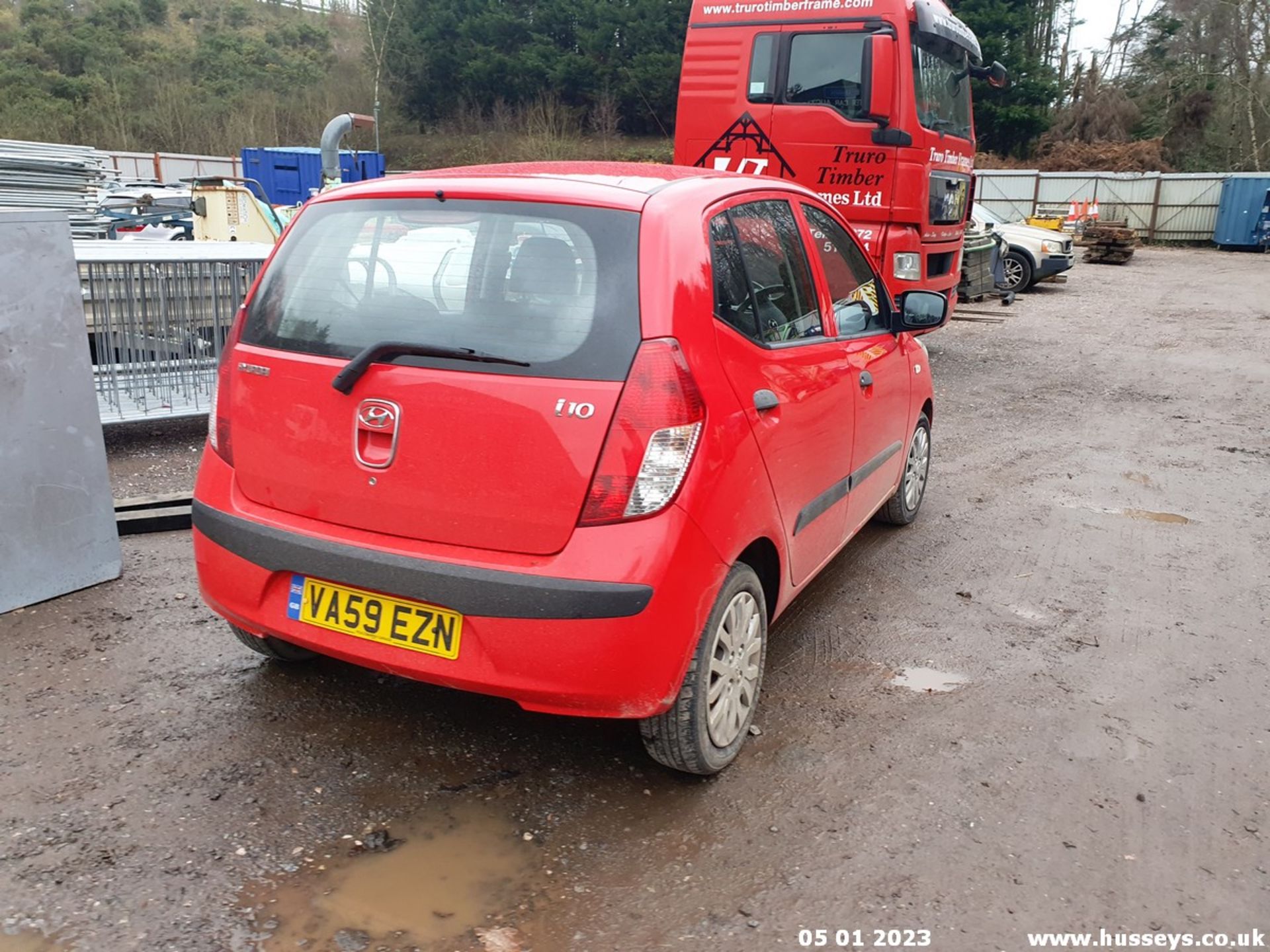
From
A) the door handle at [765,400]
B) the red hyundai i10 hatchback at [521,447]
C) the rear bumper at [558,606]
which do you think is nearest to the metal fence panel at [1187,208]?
the door handle at [765,400]

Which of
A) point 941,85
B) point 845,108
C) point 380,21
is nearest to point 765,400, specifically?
point 845,108

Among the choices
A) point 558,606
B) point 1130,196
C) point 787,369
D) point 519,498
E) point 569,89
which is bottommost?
point 558,606

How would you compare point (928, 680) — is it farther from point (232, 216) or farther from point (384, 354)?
point (232, 216)

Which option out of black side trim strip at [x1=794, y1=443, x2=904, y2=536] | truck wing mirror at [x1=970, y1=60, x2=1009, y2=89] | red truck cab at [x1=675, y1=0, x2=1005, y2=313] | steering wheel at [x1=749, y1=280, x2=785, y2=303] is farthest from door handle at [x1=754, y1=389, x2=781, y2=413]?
truck wing mirror at [x1=970, y1=60, x2=1009, y2=89]

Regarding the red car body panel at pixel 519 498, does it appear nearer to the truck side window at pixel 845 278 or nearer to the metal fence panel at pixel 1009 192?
the truck side window at pixel 845 278

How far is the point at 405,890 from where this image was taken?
8.29 ft

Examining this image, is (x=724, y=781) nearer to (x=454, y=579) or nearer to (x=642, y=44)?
(x=454, y=579)

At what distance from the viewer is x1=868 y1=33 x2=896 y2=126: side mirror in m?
8.35

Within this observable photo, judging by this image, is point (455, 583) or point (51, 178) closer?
point (455, 583)

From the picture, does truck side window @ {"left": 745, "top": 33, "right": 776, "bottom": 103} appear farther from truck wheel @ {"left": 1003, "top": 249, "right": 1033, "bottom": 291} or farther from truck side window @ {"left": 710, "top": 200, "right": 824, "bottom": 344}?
truck wheel @ {"left": 1003, "top": 249, "right": 1033, "bottom": 291}

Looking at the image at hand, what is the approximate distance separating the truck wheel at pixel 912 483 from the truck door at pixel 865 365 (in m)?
0.48

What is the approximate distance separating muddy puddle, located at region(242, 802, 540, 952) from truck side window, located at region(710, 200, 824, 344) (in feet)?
5.39

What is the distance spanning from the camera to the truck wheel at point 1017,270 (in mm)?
17984

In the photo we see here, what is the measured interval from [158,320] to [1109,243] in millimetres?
23712
